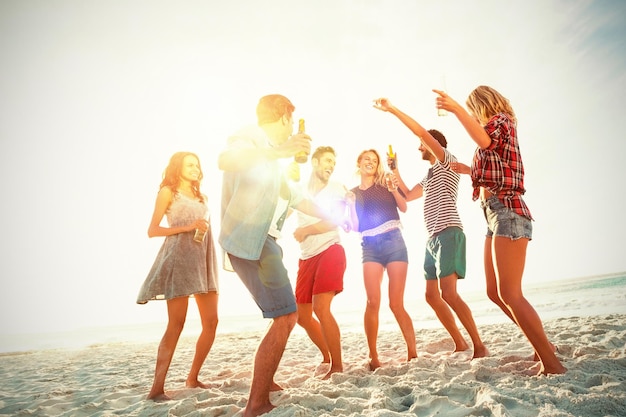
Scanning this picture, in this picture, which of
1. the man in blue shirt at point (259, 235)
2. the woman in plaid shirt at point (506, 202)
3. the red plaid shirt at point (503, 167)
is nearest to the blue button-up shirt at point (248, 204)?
the man in blue shirt at point (259, 235)

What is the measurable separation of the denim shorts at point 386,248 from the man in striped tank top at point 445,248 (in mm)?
380

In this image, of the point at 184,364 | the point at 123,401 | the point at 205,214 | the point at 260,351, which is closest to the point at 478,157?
the point at 260,351

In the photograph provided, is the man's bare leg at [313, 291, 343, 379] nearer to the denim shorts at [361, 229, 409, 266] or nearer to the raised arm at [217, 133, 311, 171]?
the denim shorts at [361, 229, 409, 266]

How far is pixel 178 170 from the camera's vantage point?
12.7ft

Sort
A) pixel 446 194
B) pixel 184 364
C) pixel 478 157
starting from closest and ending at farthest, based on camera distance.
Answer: pixel 478 157, pixel 446 194, pixel 184 364

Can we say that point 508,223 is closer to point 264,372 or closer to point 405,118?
point 405,118

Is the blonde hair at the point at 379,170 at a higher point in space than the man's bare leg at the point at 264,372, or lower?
higher

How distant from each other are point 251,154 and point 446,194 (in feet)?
8.95

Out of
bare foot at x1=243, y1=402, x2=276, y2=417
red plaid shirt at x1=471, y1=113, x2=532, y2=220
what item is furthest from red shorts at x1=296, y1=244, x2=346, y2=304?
red plaid shirt at x1=471, y1=113, x2=532, y2=220

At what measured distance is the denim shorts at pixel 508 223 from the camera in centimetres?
271

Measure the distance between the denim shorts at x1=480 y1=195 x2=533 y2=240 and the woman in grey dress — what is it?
2730 millimetres

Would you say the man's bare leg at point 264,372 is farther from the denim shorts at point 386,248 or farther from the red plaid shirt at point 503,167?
the red plaid shirt at point 503,167

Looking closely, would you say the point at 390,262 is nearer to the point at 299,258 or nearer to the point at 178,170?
the point at 299,258

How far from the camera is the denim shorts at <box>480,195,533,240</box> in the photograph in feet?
8.88
